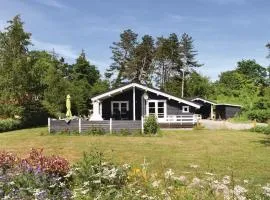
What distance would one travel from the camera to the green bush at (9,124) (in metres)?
34.7

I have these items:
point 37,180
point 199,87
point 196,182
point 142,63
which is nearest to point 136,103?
point 37,180

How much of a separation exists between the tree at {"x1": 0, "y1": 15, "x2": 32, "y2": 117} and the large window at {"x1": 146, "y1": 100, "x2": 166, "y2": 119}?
10348mm

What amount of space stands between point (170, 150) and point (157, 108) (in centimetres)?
1836

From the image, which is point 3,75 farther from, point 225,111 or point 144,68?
point 144,68

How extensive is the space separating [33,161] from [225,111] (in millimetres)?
59188

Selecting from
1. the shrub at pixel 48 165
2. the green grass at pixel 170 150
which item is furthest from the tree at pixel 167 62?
the shrub at pixel 48 165

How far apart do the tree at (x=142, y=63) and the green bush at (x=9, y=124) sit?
2151 inches

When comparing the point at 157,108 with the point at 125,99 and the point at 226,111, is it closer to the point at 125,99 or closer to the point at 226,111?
the point at 125,99

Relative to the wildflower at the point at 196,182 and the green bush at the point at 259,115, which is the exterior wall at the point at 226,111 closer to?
the green bush at the point at 259,115

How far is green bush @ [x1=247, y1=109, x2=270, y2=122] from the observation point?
193 feet

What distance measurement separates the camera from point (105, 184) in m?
9.71

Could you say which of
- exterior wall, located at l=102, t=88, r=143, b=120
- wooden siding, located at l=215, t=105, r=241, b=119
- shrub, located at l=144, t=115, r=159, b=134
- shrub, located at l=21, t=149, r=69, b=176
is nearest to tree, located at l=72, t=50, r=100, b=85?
wooden siding, located at l=215, t=105, r=241, b=119

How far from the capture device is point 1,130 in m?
34.6

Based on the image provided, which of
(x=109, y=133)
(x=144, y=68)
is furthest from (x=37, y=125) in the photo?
(x=144, y=68)
